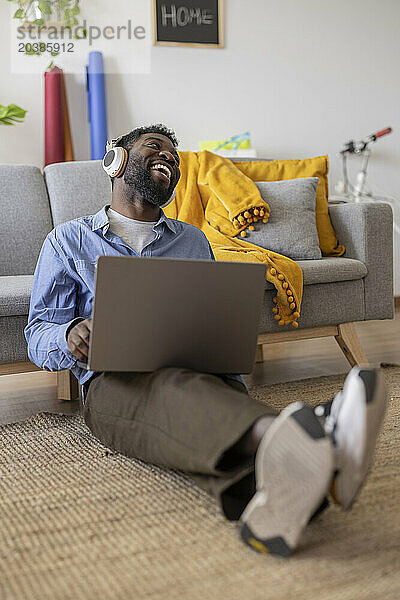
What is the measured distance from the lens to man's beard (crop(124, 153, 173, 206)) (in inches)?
72.8

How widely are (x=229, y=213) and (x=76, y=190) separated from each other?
23.8 inches

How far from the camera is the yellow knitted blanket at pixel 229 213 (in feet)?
8.22

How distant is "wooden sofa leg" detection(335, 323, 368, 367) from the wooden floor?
0.09 m

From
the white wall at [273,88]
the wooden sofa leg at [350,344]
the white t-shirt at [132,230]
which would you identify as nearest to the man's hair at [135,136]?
Answer: the white t-shirt at [132,230]

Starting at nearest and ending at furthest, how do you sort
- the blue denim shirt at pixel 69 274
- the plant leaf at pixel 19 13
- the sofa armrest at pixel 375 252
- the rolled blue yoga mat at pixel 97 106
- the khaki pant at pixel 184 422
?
the khaki pant at pixel 184 422
the blue denim shirt at pixel 69 274
the sofa armrest at pixel 375 252
the plant leaf at pixel 19 13
the rolled blue yoga mat at pixel 97 106

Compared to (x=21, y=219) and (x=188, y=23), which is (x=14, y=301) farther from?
(x=188, y=23)

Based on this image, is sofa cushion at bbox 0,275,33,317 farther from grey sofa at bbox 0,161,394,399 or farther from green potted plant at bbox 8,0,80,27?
green potted plant at bbox 8,0,80,27

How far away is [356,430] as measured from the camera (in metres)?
1.13

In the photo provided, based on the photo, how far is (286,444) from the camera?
1118 millimetres

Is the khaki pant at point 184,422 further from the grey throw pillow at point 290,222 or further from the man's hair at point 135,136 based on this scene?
the grey throw pillow at point 290,222

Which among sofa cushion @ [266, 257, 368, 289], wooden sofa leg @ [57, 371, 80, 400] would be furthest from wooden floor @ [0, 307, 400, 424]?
sofa cushion @ [266, 257, 368, 289]

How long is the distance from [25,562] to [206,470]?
34 centimetres

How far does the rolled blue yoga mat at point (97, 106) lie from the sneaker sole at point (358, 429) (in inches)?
107

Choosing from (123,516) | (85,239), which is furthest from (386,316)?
(123,516)
